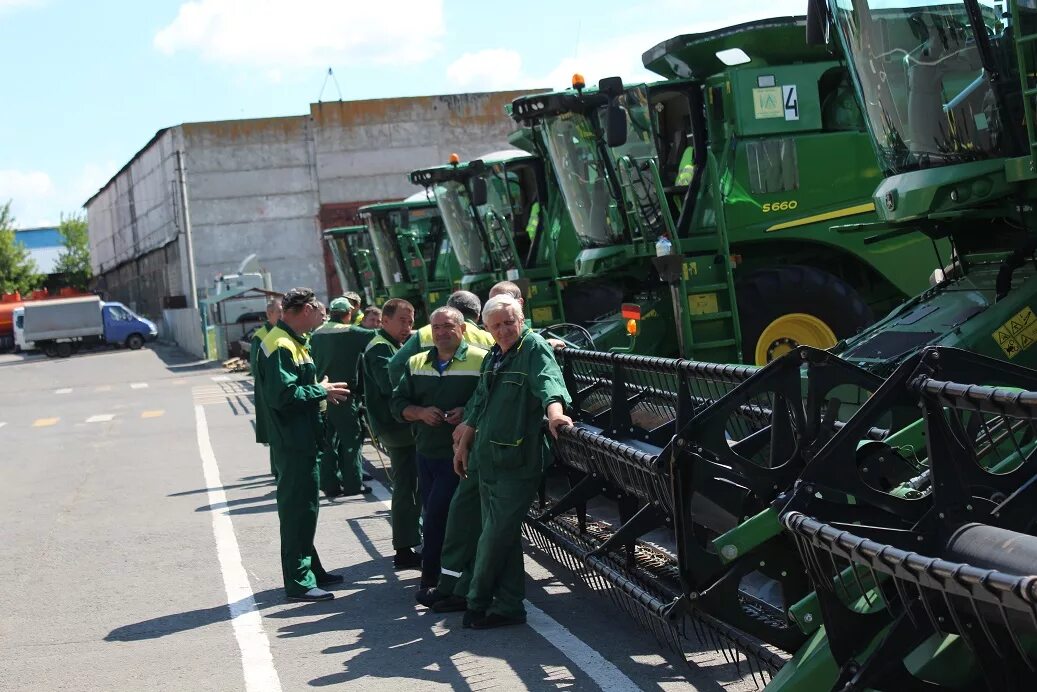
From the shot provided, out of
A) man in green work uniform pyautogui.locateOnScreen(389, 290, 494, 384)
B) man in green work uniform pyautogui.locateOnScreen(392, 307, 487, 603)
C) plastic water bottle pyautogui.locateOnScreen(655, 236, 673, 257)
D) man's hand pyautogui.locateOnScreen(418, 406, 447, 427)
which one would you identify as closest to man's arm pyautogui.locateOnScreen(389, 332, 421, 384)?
man in green work uniform pyautogui.locateOnScreen(389, 290, 494, 384)

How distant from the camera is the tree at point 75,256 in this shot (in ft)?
310

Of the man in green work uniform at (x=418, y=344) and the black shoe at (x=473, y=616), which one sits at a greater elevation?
the man in green work uniform at (x=418, y=344)

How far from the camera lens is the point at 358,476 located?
12.1 metres

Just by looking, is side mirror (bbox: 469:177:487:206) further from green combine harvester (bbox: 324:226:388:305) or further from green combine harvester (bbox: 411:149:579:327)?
green combine harvester (bbox: 324:226:388:305)

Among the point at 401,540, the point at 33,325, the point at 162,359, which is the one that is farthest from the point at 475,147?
the point at 401,540

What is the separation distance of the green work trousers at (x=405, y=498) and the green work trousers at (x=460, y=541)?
3.65ft

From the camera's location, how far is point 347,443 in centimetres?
1196

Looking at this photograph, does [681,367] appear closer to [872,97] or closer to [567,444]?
[567,444]

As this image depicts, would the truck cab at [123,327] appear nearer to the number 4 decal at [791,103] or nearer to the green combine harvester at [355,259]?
the green combine harvester at [355,259]

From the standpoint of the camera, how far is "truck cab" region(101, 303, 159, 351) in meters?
52.5

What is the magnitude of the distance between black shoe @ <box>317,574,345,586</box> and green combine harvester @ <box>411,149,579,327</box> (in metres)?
7.83

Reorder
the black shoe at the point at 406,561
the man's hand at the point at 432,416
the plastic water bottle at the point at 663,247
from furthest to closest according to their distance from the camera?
the plastic water bottle at the point at 663,247, the black shoe at the point at 406,561, the man's hand at the point at 432,416

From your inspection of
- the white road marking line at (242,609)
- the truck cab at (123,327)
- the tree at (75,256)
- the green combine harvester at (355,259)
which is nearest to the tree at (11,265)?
the tree at (75,256)

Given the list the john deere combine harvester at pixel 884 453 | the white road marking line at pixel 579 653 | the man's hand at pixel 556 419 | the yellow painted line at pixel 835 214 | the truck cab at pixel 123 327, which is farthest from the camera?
the truck cab at pixel 123 327
